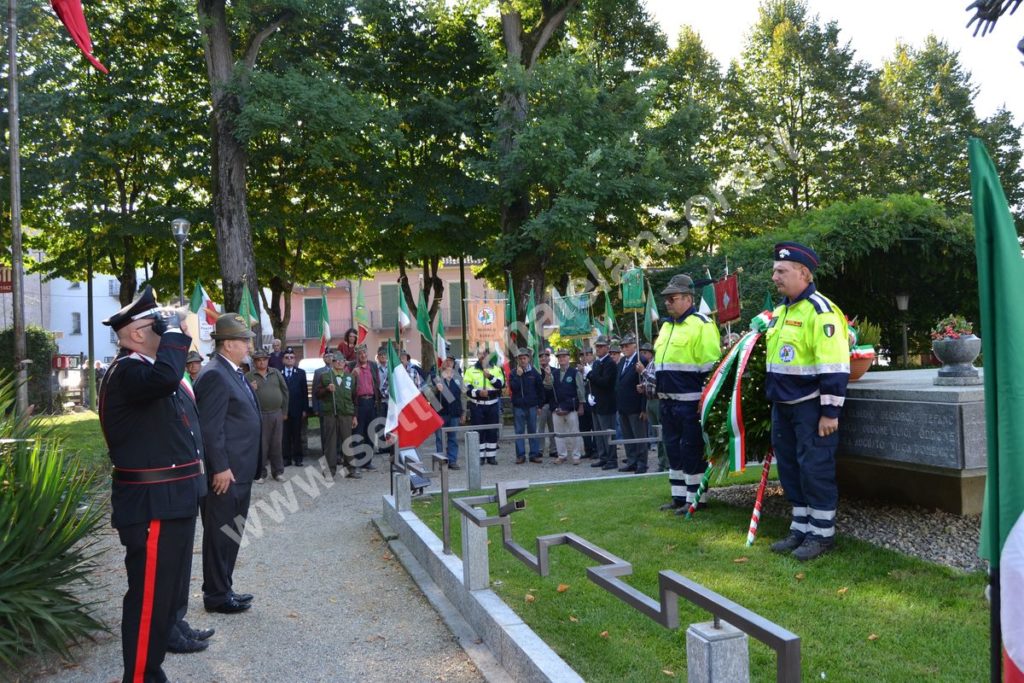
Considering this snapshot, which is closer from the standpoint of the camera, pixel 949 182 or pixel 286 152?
pixel 286 152

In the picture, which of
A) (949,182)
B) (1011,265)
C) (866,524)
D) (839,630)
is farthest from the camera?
(949,182)

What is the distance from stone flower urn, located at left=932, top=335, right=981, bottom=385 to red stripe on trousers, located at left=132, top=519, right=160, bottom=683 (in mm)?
5350

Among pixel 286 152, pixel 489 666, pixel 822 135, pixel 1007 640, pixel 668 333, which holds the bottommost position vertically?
pixel 489 666

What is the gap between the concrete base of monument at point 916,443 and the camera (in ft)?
18.2

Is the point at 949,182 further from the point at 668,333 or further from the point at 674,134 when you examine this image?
the point at 668,333

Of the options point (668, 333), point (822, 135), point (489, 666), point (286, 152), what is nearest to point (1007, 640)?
point (489, 666)

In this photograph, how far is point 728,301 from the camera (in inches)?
500

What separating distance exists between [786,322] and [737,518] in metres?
2.05

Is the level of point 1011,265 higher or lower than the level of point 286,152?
lower

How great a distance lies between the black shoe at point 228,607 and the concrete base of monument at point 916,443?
4.76 m

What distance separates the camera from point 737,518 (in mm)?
7289

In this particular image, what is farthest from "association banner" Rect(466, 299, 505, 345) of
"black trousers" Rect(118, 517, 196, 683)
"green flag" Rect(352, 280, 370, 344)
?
"black trousers" Rect(118, 517, 196, 683)

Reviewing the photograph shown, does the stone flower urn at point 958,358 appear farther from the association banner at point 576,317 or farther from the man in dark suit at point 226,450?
the association banner at point 576,317

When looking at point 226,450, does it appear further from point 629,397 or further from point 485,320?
point 485,320
